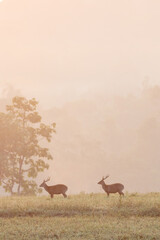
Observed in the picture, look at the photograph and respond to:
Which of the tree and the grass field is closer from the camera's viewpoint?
the grass field

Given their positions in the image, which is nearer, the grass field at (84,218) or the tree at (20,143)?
the grass field at (84,218)

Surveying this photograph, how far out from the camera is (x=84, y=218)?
1938 centimetres

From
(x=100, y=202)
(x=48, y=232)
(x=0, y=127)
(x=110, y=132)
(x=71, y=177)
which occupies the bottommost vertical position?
(x=48, y=232)

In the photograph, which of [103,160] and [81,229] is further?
[103,160]

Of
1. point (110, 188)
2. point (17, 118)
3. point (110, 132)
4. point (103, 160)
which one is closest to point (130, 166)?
point (103, 160)

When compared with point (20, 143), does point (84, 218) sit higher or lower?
lower

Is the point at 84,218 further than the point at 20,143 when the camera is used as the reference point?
No

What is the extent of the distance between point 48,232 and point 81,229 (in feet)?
3.46

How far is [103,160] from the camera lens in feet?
489

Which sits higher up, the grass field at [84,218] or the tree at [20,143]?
the tree at [20,143]

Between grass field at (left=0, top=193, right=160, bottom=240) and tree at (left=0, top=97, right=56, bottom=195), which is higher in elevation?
tree at (left=0, top=97, right=56, bottom=195)

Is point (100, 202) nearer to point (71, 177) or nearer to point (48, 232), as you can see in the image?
point (48, 232)

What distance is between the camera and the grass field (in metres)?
16.3

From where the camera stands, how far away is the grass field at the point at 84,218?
1628 cm
